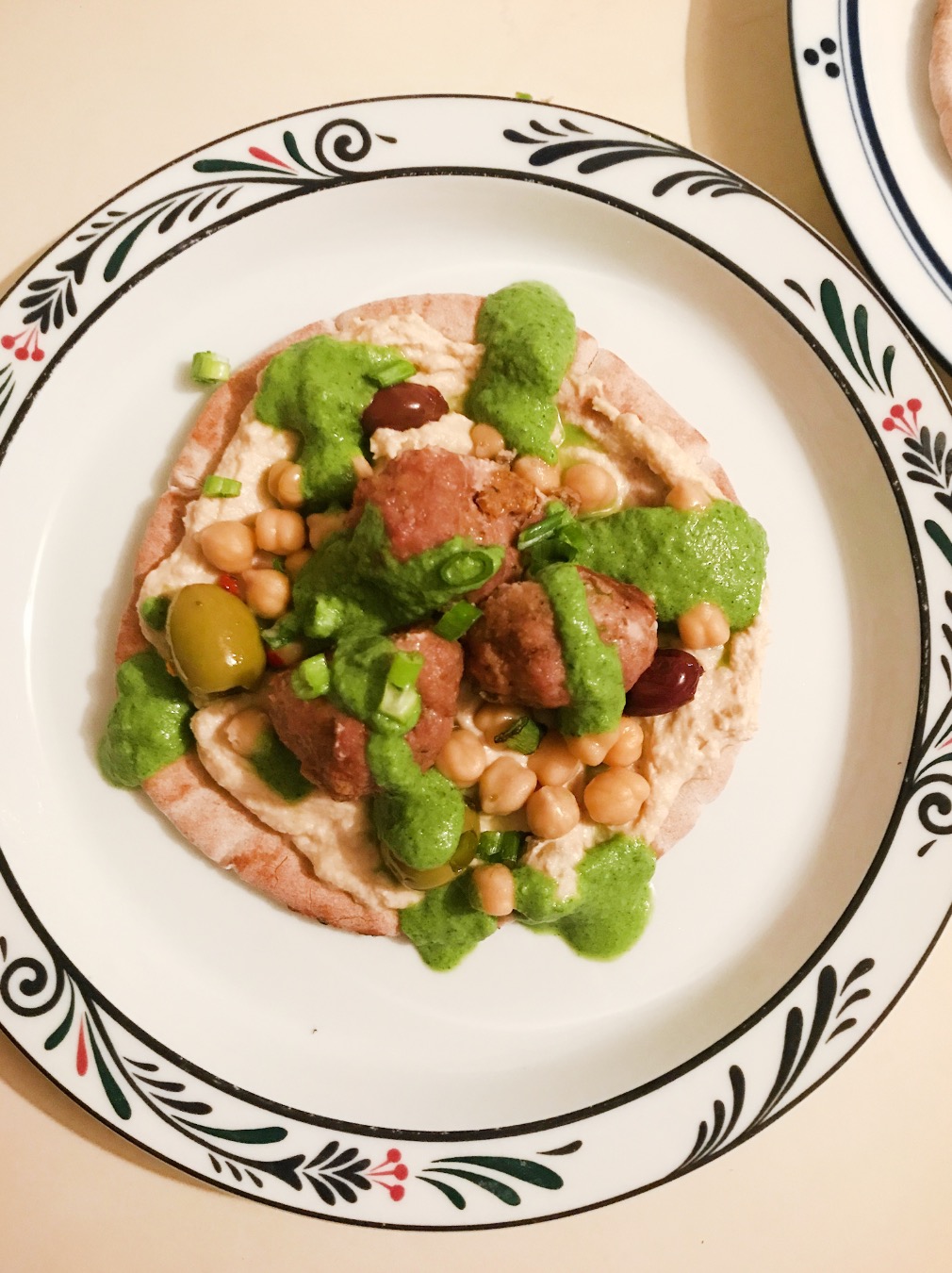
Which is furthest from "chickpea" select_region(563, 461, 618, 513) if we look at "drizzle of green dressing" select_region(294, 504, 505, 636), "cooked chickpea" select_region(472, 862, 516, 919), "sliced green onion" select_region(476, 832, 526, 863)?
"cooked chickpea" select_region(472, 862, 516, 919)

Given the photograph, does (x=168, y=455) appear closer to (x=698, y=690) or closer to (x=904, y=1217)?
(x=698, y=690)

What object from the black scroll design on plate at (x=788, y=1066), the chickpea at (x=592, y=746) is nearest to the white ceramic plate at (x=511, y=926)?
the black scroll design on plate at (x=788, y=1066)

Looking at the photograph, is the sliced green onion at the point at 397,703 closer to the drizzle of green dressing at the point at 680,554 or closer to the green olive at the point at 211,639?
the green olive at the point at 211,639

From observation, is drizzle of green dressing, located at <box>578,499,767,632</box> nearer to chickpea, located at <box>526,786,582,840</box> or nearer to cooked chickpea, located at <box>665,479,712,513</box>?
cooked chickpea, located at <box>665,479,712,513</box>

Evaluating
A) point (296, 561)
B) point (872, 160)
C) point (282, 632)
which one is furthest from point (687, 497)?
point (872, 160)

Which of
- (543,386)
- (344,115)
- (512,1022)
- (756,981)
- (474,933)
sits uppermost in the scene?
(344,115)

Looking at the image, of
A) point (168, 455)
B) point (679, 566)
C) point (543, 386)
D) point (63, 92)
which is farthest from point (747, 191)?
point (63, 92)
